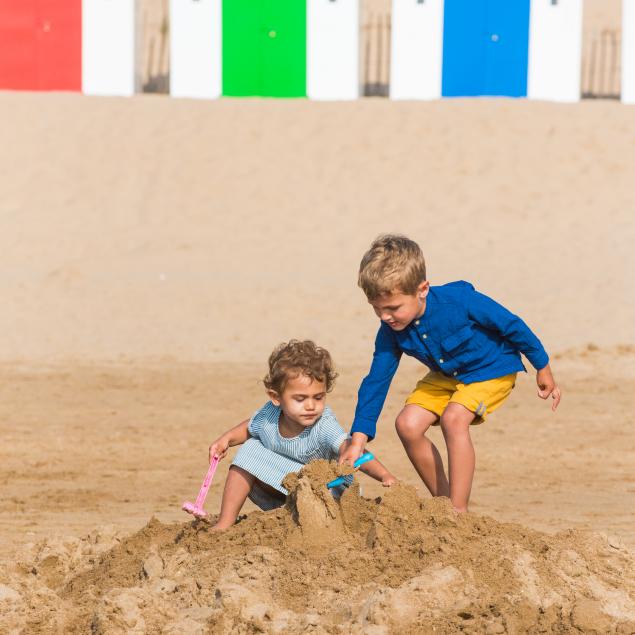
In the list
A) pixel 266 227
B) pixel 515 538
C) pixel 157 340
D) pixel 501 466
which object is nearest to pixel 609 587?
pixel 515 538

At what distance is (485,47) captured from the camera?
65.7 ft

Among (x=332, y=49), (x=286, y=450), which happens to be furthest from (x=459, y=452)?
(x=332, y=49)

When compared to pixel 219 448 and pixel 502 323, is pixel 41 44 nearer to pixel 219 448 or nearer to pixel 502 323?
pixel 219 448

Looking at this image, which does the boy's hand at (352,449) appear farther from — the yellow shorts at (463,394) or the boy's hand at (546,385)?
the boy's hand at (546,385)

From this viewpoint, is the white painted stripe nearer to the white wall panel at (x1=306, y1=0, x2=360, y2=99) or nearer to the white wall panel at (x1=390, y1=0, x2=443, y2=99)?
the white wall panel at (x1=390, y1=0, x2=443, y2=99)

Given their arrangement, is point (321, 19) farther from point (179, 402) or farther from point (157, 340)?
point (179, 402)

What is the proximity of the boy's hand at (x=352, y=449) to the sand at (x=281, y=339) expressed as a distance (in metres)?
0.23

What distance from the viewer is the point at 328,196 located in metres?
18.0

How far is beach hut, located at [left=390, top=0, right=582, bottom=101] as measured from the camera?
1986cm

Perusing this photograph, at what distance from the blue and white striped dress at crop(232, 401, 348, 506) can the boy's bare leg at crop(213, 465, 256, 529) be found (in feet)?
0.16

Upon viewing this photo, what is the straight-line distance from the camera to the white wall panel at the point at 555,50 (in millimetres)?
20016

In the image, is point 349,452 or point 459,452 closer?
point 349,452

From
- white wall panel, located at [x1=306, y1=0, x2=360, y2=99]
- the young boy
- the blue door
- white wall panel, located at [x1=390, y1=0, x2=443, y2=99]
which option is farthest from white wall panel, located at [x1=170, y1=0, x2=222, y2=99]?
the young boy

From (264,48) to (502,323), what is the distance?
15.2 m
